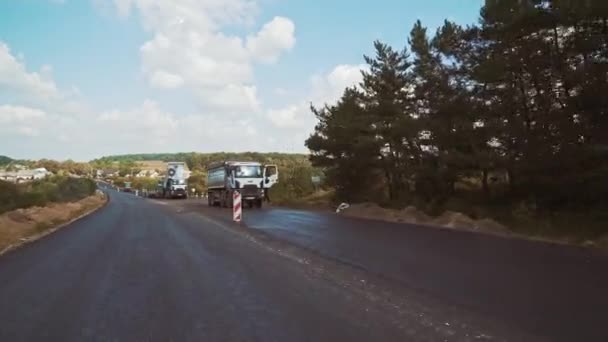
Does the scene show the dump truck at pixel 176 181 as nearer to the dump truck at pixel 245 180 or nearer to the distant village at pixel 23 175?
the dump truck at pixel 245 180

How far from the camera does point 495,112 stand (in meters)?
22.3

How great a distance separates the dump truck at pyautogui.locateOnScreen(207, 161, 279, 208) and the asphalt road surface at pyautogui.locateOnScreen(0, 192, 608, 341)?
83.3ft

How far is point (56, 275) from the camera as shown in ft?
35.1

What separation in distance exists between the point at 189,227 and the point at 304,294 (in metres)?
14.9

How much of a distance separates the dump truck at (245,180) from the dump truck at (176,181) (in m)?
26.2

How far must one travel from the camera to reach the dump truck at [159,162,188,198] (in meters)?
69.2

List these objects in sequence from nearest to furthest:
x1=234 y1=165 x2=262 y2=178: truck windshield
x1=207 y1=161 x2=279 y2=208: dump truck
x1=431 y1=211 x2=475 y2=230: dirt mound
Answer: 1. x1=431 y1=211 x2=475 y2=230: dirt mound
2. x1=207 y1=161 x2=279 y2=208: dump truck
3. x1=234 y1=165 x2=262 y2=178: truck windshield

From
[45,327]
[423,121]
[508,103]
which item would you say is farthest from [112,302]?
[423,121]

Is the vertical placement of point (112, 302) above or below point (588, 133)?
below

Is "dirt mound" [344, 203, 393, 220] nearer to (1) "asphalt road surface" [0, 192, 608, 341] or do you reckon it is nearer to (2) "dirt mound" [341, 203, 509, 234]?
(2) "dirt mound" [341, 203, 509, 234]

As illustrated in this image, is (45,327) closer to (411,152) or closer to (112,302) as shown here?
(112,302)

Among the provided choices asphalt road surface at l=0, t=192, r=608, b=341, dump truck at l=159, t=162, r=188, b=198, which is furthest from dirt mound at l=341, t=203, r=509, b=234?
dump truck at l=159, t=162, r=188, b=198

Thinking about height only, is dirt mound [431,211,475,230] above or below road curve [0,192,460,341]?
above

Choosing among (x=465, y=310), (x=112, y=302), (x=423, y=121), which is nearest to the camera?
(x=465, y=310)
